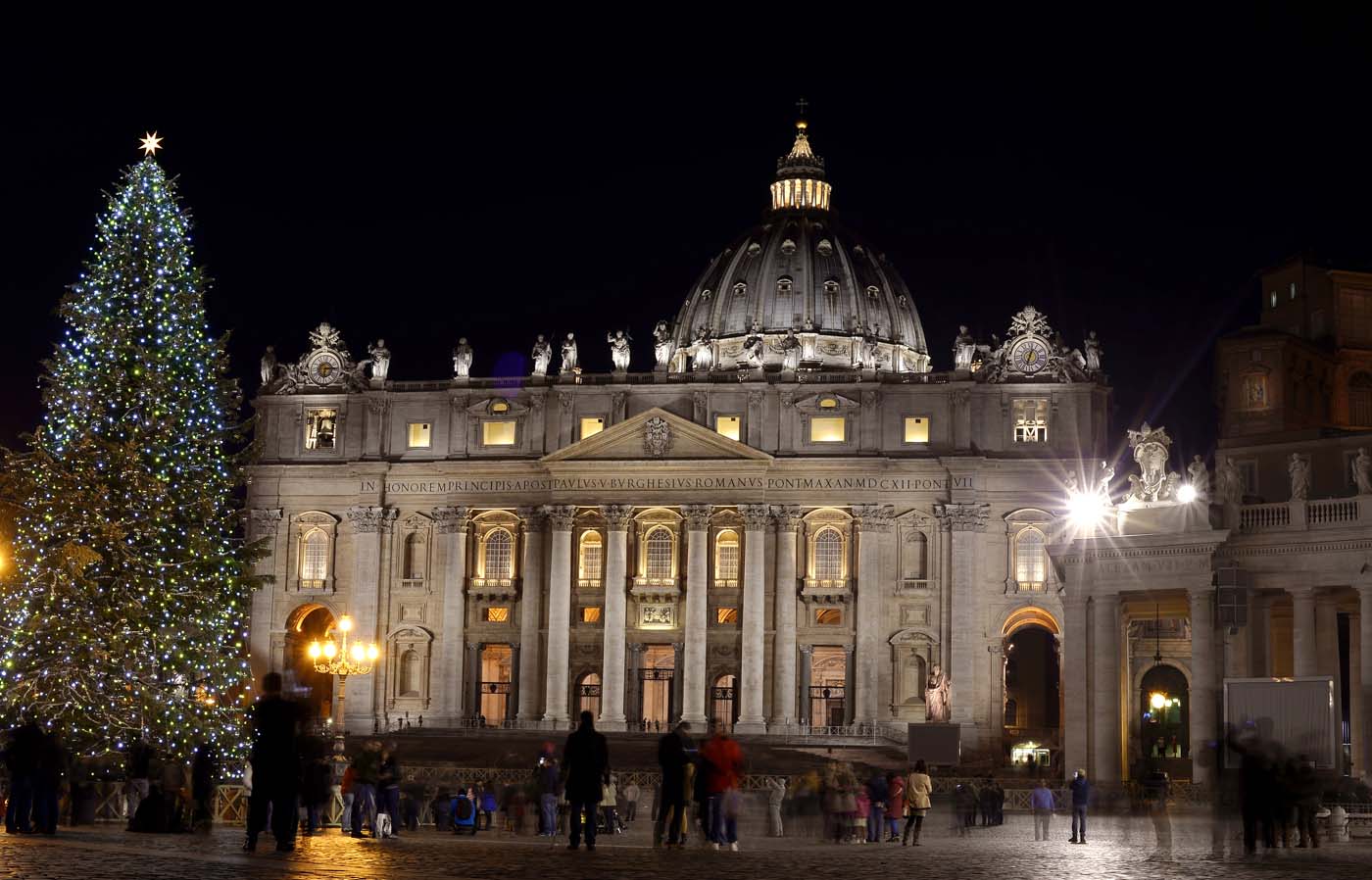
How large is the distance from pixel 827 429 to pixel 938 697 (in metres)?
13.9

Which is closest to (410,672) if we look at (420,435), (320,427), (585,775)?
(420,435)

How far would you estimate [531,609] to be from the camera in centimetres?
8675

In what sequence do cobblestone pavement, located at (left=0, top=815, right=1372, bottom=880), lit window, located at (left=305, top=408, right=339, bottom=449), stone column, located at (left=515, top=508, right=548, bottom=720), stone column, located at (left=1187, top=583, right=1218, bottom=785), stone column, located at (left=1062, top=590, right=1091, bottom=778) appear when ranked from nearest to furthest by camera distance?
cobblestone pavement, located at (left=0, top=815, right=1372, bottom=880) < stone column, located at (left=1187, top=583, right=1218, bottom=785) < stone column, located at (left=1062, top=590, right=1091, bottom=778) < stone column, located at (left=515, top=508, right=548, bottom=720) < lit window, located at (left=305, top=408, right=339, bottom=449)

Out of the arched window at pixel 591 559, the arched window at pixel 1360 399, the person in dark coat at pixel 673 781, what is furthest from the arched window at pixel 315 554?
the person in dark coat at pixel 673 781

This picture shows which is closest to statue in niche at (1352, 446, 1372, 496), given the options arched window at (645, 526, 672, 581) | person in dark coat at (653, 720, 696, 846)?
person in dark coat at (653, 720, 696, 846)

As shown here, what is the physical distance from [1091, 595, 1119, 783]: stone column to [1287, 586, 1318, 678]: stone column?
15.4 ft

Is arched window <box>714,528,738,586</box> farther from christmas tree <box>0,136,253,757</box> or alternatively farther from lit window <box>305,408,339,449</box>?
christmas tree <box>0,136,253,757</box>

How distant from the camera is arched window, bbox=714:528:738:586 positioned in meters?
86.0

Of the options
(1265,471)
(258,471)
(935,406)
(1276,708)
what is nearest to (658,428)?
(935,406)

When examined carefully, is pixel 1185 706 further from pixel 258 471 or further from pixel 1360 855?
pixel 1360 855

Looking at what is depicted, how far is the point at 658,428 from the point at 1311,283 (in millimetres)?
27172

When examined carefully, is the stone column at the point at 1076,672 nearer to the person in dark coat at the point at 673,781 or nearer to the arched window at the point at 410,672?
the person in dark coat at the point at 673,781

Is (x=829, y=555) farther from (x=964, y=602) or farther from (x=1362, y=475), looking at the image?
(x=1362, y=475)

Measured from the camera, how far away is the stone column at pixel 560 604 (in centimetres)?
8500
